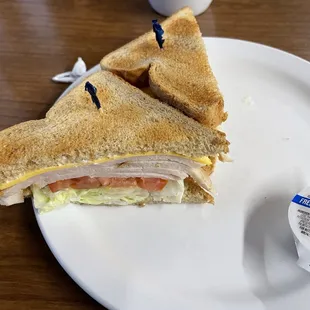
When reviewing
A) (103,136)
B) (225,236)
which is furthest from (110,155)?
(225,236)

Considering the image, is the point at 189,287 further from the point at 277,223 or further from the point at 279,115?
the point at 279,115

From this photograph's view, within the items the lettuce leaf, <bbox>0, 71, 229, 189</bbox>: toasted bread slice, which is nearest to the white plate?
the lettuce leaf

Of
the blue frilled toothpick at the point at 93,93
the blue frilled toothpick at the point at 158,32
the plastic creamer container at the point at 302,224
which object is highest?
the blue frilled toothpick at the point at 158,32

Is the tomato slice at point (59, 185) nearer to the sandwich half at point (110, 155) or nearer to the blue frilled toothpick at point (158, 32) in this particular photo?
the sandwich half at point (110, 155)

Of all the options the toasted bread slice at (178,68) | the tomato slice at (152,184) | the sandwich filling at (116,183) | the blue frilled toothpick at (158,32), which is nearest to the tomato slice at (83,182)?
the sandwich filling at (116,183)

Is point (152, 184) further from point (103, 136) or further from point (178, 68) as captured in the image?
point (178, 68)

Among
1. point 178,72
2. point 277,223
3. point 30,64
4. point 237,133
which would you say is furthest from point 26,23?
point 277,223

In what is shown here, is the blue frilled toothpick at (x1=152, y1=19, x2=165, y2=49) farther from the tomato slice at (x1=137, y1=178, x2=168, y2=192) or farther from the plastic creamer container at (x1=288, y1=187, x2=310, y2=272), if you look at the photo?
the plastic creamer container at (x1=288, y1=187, x2=310, y2=272)
